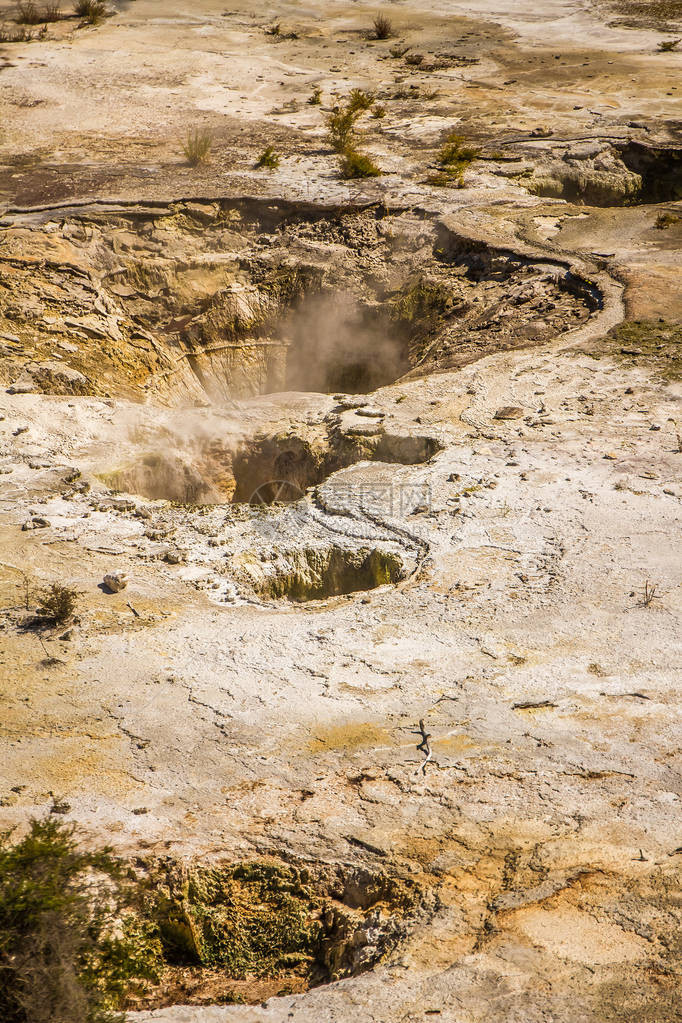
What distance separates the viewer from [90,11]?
17.8 meters

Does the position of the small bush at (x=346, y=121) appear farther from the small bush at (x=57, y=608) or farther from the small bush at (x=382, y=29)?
the small bush at (x=57, y=608)

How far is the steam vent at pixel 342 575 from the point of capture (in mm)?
3459

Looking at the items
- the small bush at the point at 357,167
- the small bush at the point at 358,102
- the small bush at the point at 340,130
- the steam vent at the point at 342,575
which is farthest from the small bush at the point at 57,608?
the small bush at the point at 358,102

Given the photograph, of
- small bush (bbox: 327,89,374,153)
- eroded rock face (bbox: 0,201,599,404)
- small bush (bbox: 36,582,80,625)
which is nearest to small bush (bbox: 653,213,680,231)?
eroded rock face (bbox: 0,201,599,404)

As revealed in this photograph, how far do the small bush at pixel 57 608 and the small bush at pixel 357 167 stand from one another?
793 cm

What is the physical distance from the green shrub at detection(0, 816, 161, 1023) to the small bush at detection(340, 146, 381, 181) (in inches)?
378

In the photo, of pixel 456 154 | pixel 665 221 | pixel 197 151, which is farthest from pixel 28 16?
pixel 665 221

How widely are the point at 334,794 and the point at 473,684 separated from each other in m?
0.98

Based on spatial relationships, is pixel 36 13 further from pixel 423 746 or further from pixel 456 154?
pixel 423 746

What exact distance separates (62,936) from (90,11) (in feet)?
61.6

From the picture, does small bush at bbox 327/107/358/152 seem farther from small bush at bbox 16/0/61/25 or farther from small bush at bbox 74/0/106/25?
small bush at bbox 16/0/61/25

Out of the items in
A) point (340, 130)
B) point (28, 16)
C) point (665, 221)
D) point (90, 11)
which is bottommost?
point (665, 221)

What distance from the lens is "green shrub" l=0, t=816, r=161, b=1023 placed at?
9.59ft

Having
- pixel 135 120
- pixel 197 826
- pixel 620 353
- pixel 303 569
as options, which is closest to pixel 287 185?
pixel 135 120
